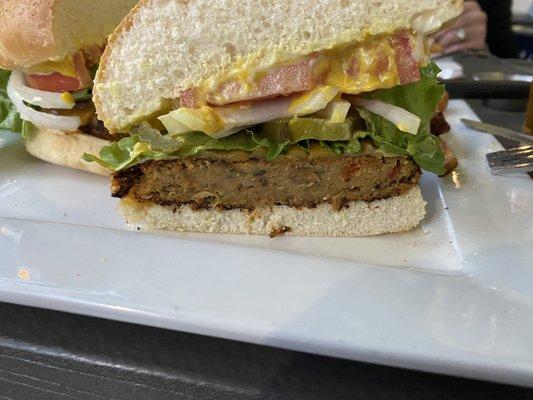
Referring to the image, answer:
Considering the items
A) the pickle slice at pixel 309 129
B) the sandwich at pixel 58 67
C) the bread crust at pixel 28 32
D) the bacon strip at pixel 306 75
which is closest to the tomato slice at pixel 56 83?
the sandwich at pixel 58 67

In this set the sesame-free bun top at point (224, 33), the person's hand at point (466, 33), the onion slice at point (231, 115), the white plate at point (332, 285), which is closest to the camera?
the white plate at point (332, 285)

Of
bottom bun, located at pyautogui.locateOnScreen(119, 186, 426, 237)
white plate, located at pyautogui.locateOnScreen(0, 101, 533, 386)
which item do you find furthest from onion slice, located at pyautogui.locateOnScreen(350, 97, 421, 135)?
white plate, located at pyautogui.locateOnScreen(0, 101, 533, 386)

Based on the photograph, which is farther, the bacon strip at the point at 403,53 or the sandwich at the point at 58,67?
the sandwich at the point at 58,67

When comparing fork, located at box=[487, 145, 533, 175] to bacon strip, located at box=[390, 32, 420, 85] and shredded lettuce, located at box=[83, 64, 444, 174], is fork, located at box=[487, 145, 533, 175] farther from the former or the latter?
bacon strip, located at box=[390, 32, 420, 85]

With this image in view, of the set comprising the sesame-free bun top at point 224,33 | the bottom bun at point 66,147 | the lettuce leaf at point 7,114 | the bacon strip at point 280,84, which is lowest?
the bottom bun at point 66,147

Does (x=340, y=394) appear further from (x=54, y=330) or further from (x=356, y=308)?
(x=54, y=330)

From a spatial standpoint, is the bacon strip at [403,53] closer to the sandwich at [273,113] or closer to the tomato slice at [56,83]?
the sandwich at [273,113]

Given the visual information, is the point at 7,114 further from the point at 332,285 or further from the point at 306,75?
the point at 332,285
